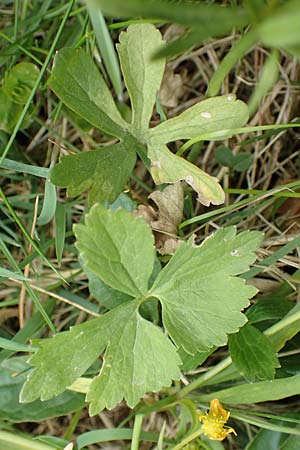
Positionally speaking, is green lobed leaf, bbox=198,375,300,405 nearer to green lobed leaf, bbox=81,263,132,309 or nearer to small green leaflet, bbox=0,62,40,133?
green lobed leaf, bbox=81,263,132,309

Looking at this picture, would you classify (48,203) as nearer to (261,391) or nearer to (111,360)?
(111,360)

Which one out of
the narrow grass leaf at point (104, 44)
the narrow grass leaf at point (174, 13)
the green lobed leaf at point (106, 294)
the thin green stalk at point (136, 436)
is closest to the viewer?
the narrow grass leaf at point (174, 13)

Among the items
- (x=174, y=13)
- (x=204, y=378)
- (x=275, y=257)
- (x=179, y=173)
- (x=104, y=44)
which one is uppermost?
(x=174, y=13)

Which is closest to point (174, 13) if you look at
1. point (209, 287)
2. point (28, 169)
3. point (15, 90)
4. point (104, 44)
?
point (104, 44)

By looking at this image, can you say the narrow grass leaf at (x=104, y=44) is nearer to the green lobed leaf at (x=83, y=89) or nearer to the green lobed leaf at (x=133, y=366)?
the green lobed leaf at (x=83, y=89)

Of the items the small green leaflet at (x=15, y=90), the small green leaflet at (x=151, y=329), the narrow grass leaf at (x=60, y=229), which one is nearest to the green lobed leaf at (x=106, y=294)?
the narrow grass leaf at (x=60, y=229)
